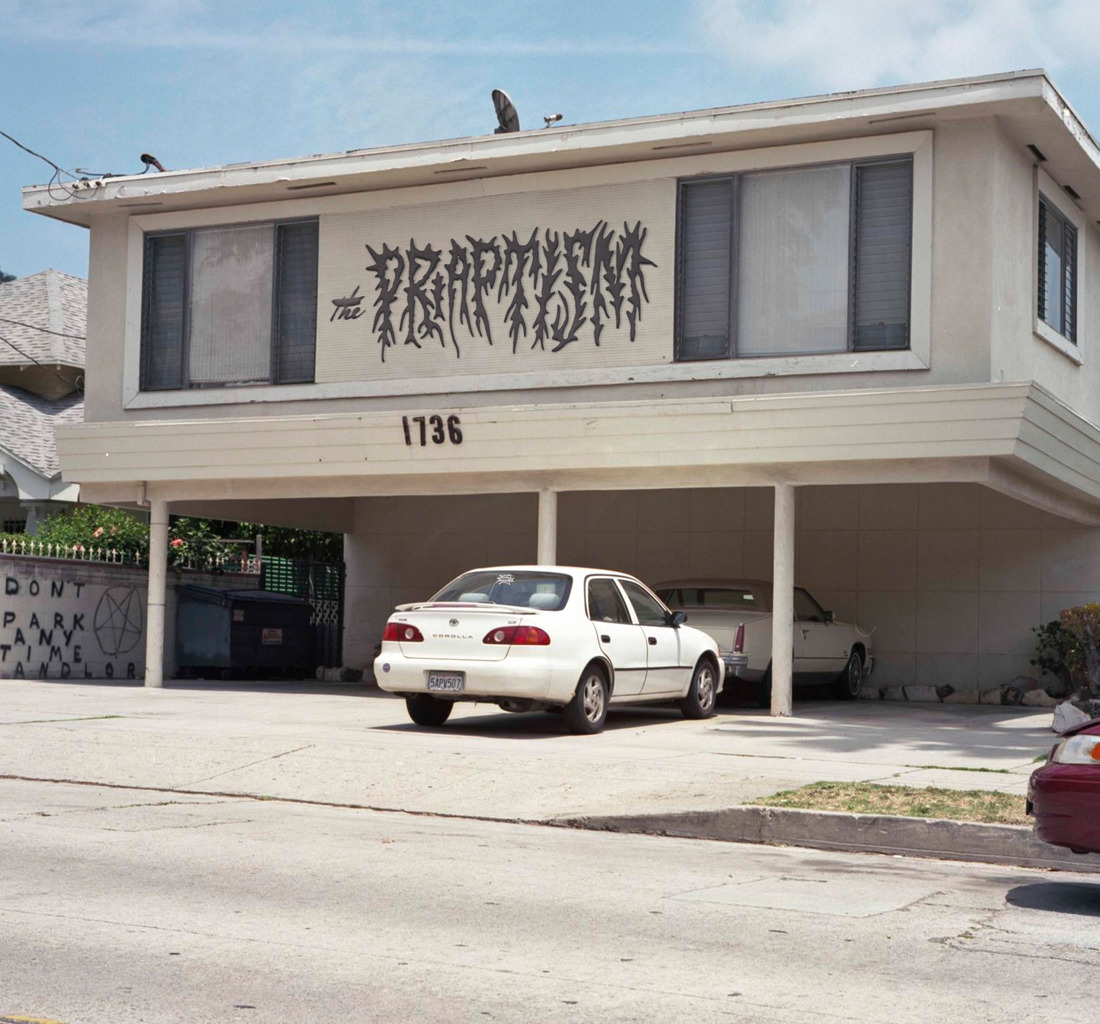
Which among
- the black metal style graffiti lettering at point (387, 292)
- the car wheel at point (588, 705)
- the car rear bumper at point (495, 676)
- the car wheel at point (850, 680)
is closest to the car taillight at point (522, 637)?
the car rear bumper at point (495, 676)

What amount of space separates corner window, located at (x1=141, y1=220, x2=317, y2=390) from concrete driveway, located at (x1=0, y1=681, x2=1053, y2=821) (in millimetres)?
5110

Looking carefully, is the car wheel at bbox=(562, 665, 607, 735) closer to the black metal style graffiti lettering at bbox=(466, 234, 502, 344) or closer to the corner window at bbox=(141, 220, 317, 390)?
the black metal style graffiti lettering at bbox=(466, 234, 502, 344)

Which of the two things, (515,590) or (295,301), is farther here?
(295,301)

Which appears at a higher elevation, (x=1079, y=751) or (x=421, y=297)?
(x=421, y=297)

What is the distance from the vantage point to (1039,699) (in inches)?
790

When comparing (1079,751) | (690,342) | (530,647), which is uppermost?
(690,342)

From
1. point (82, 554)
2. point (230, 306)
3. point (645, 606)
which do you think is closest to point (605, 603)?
point (645, 606)

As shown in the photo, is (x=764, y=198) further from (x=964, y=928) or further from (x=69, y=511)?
(x=69, y=511)

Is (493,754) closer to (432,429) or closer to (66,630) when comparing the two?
(432,429)

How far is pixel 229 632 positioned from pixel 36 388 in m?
11.8

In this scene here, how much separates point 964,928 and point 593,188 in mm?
12924

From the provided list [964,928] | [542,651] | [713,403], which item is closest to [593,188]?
[713,403]

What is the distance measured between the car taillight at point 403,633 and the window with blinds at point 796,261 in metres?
5.43

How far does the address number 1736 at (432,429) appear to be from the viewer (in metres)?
18.6
